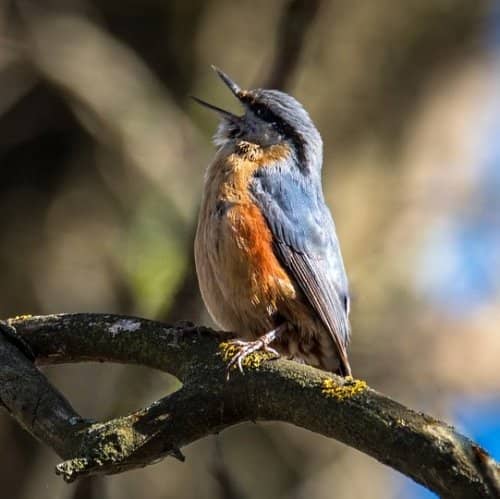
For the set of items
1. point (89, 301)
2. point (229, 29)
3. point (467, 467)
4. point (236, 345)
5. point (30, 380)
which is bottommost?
point (467, 467)

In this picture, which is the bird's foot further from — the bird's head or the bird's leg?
the bird's head

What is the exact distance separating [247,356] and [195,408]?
0.96 feet

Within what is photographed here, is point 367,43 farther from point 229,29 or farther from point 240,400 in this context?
point 240,400

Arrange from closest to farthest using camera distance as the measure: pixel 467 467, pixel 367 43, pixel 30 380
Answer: pixel 467 467, pixel 30 380, pixel 367 43

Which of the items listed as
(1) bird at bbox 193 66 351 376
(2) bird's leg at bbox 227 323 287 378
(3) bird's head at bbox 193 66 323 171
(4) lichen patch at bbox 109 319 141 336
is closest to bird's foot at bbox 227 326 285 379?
(2) bird's leg at bbox 227 323 287 378

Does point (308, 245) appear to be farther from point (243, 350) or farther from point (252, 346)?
point (243, 350)

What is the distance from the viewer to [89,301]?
305 inches

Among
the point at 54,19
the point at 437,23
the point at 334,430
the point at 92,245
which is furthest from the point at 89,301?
the point at 334,430

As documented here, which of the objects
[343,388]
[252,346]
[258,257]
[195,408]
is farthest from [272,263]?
[343,388]

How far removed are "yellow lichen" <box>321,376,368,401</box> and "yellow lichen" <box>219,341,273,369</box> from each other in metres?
0.34

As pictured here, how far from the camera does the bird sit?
486cm

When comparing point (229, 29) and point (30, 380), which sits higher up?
point (229, 29)

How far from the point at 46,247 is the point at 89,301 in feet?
1.71

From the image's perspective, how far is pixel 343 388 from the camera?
318 centimetres
